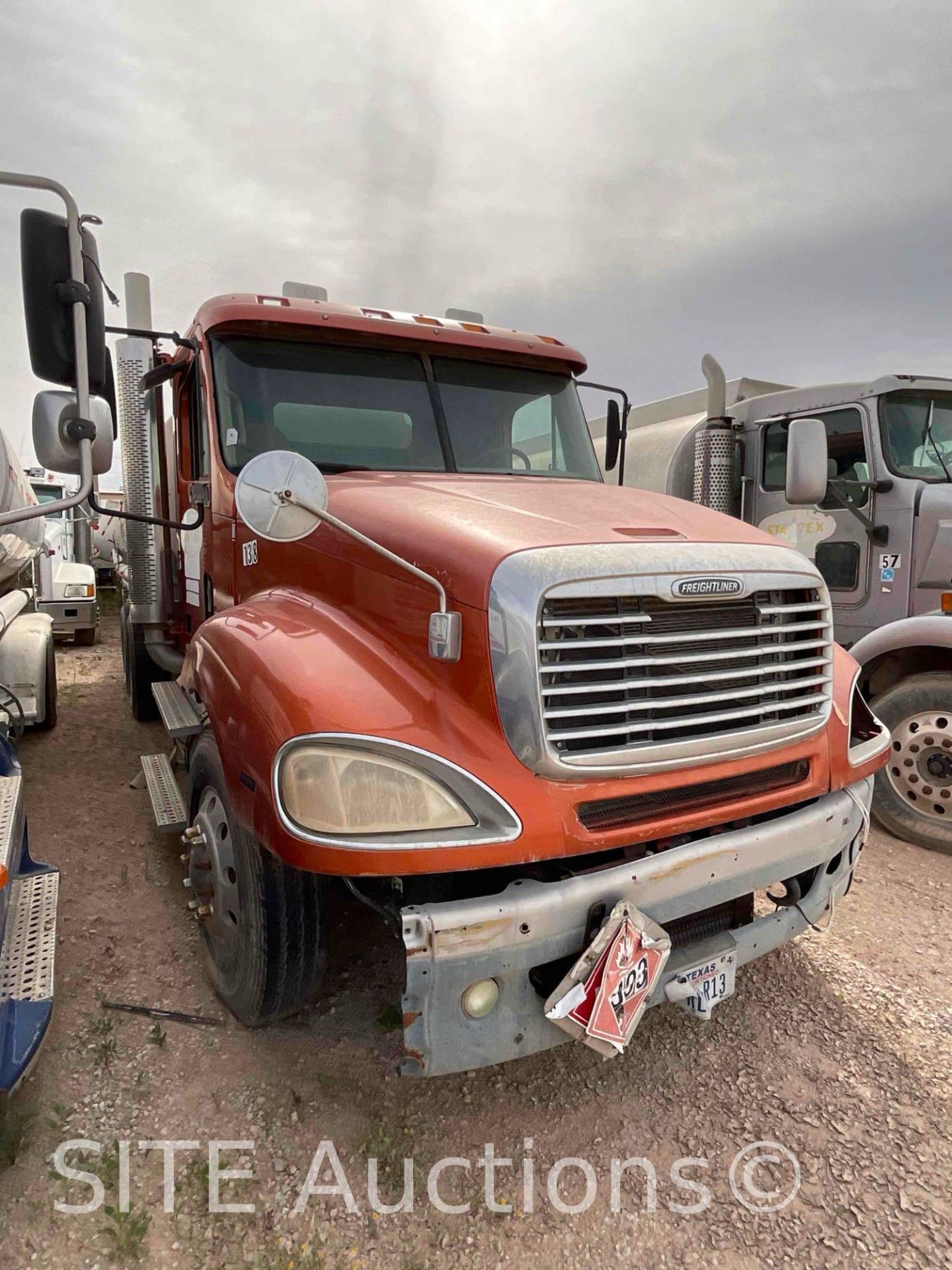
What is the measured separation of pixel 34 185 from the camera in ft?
6.97

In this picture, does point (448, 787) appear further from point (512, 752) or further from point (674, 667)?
point (674, 667)

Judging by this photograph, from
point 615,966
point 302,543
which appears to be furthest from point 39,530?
point 615,966

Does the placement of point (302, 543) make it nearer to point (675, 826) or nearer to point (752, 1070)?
point (675, 826)

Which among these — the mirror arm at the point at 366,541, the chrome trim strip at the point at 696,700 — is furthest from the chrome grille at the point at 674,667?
the mirror arm at the point at 366,541

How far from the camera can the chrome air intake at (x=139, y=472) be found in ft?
16.1

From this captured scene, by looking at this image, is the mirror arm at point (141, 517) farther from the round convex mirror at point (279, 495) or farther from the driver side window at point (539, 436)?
the driver side window at point (539, 436)

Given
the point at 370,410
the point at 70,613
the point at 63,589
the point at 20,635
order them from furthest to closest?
the point at 70,613 → the point at 63,589 → the point at 20,635 → the point at 370,410

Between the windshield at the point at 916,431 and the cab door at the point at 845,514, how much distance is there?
5.5 inches

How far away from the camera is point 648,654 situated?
7.06 ft

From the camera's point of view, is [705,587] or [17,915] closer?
[705,587]

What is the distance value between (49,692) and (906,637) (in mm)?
6015

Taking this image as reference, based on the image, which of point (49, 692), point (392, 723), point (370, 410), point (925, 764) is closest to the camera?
point (392, 723)

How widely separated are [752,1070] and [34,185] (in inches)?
137

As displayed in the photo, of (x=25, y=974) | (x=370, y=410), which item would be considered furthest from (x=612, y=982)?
(x=370, y=410)
